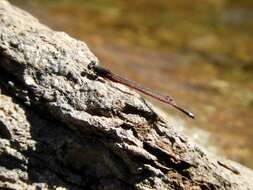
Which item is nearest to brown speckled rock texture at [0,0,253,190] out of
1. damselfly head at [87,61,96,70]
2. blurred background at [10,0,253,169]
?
damselfly head at [87,61,96,70]

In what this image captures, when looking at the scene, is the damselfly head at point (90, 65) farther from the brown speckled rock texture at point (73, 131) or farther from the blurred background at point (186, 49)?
the blurred background at point (186, 49)

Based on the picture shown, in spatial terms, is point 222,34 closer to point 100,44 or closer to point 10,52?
point 100,44

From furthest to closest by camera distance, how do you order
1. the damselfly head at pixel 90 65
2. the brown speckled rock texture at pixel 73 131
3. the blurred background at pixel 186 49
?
the blurred background at pixel 186 49 → the damselfly head at pixel 90 65 → the brown speckled rock texture at pixel 73 131

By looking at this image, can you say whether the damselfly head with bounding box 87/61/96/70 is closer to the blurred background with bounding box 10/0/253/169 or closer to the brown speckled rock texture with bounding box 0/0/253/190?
the brown speckled rock texture with bounding box 0/0/253/190

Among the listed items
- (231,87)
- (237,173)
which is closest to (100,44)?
(231,87)

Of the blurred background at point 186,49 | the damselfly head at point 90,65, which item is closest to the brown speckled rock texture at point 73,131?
the damselfly head at point 90,65

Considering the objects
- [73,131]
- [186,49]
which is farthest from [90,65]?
[186,49]
